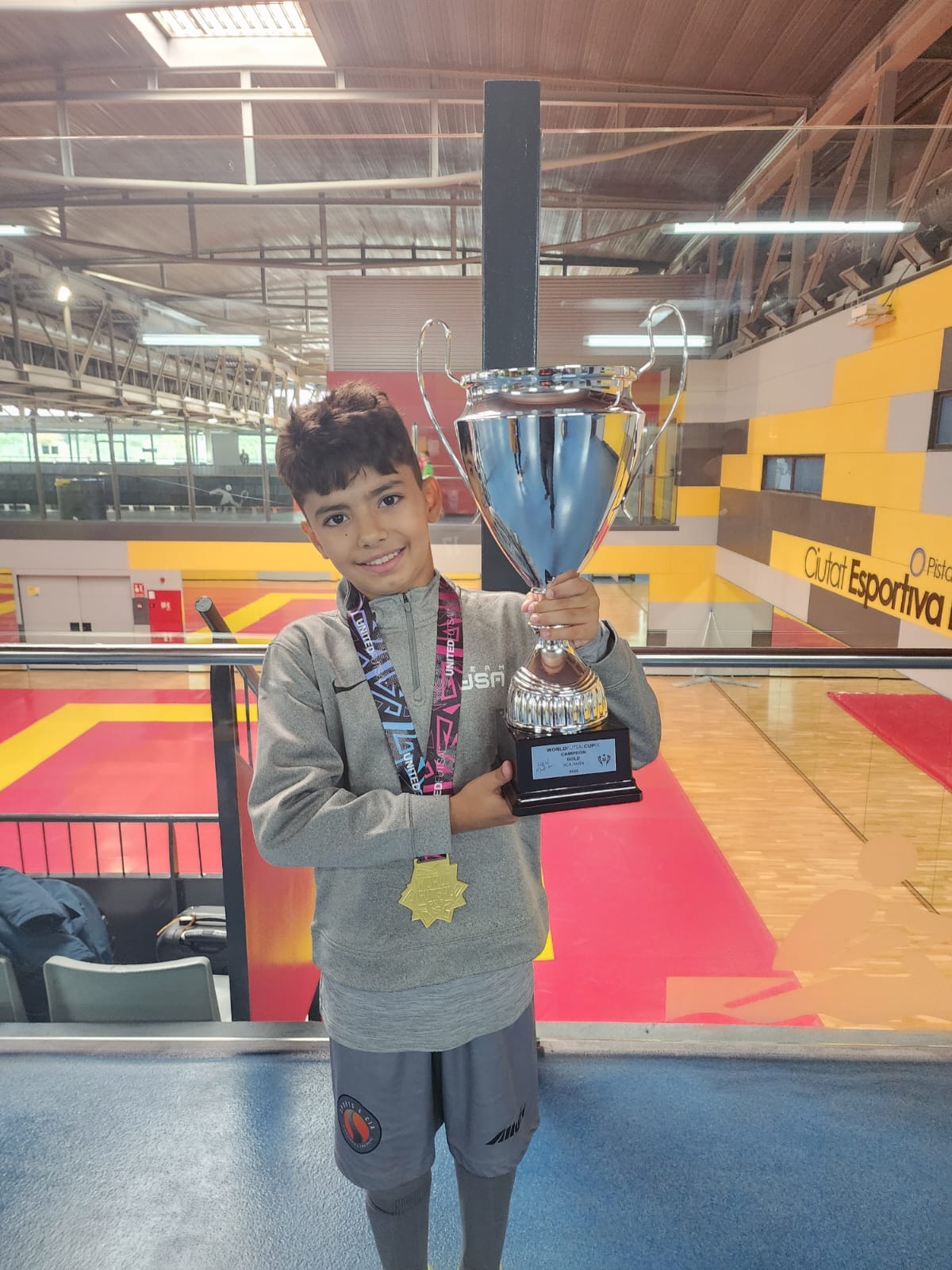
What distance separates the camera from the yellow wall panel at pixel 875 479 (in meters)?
4.10

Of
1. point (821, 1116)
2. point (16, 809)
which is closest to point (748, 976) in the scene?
point (821, 1116)

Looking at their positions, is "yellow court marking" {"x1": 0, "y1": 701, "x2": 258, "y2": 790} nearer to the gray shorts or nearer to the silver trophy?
the gray shorts

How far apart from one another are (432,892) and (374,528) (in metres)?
0.44

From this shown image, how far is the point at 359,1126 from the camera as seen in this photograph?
2.95ft

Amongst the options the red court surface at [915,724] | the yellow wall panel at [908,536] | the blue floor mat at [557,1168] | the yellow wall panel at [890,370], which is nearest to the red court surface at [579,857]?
the blue floor mat at [557,1168]

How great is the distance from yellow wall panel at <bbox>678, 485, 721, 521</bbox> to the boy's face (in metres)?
3.44

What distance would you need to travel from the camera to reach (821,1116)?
1.32 meters

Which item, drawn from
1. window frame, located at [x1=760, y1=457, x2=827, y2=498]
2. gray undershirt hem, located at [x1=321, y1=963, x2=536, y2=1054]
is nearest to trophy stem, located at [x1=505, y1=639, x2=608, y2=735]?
gray undershirt hem, located at [x1=321, y1=963, x2=536, y2=1054]

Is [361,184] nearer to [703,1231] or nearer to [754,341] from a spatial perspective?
[754,341]

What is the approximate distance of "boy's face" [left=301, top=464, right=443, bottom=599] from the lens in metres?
0.84

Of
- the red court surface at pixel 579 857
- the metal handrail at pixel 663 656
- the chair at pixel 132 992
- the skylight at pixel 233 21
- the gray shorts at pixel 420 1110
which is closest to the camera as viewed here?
the gray shorts at pixel 420 1110

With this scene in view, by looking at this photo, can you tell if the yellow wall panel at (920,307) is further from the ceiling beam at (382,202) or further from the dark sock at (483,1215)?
the dark sock at (483,1215)

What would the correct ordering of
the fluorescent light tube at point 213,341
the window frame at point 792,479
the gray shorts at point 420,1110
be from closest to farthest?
the gray shorts at point 420,1110 < the fluorescent light tube at point 213,341 < the window frame at point 792,479

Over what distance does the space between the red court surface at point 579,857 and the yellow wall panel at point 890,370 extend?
2979mm
